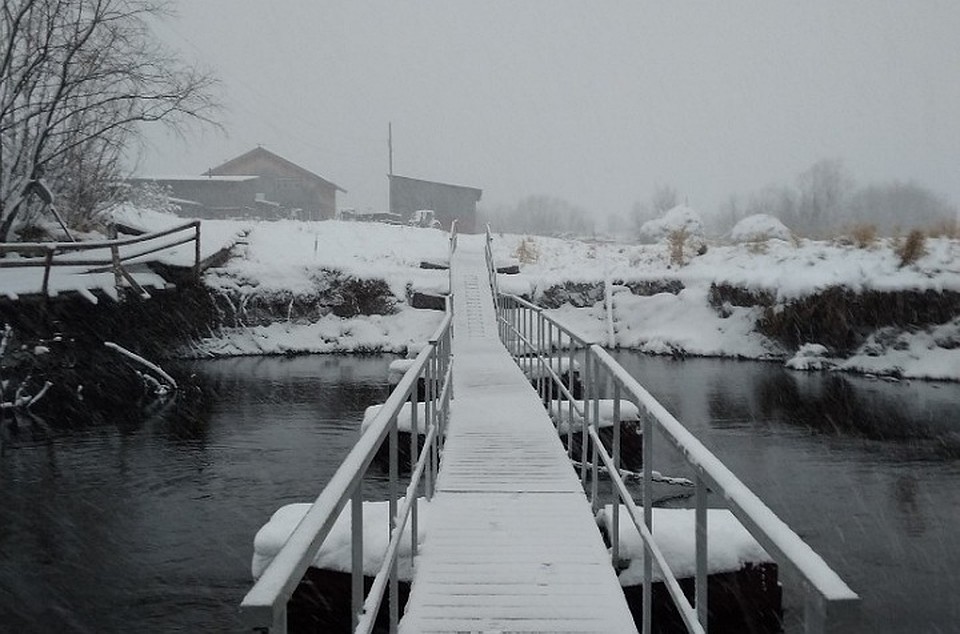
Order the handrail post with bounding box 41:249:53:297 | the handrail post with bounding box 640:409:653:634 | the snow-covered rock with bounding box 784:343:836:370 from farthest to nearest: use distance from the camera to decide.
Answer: the snow-covered rock with bounding box 784:343:836:370 → the handrail post with bounding box 41:249:53:297 → the handrail post with bounding box 640:409:653:634

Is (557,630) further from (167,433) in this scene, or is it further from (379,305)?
(379,305)

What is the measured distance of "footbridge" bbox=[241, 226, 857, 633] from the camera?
73.6 inches

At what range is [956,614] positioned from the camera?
6.50 m

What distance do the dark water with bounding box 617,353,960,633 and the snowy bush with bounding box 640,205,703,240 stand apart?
73.9 feet

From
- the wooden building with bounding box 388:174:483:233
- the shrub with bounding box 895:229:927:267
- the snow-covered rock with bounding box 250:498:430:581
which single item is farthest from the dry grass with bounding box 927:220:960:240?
the wooden building with bounding box 388:174:483:233

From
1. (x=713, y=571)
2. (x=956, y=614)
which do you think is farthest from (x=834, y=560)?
(x=713, y=571)

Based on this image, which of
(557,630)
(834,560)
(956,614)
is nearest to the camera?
(557,630)

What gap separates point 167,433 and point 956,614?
36.3ft

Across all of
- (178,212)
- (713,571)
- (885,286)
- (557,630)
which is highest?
(178,212)

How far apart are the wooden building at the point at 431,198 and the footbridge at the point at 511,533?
42.9 m

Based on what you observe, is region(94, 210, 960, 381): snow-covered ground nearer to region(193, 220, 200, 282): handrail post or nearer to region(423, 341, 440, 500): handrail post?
region(193, 220, 200, 282): handrail post

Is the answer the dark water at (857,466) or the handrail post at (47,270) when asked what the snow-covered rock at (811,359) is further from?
the handrail post at (47,270)

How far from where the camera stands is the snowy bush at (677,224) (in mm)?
40844

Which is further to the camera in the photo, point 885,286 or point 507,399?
point 885,286
